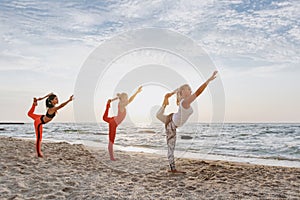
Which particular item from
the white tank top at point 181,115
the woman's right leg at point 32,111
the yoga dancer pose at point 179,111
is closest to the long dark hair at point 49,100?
the woman's right leg at point 32,111

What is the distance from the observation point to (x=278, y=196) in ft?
18.1

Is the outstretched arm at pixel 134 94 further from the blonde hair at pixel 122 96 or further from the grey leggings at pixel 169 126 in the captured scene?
the grey leggings at pixel 169 126

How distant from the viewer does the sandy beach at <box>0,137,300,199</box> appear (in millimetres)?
5488

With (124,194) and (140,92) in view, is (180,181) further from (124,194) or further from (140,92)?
(140,92)

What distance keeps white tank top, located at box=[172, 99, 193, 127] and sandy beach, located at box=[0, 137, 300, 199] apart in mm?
1368

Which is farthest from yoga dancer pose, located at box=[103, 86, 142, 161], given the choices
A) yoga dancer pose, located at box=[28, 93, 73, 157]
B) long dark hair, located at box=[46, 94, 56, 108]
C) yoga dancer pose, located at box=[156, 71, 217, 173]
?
long dark hair, located at box=[46, 94, 56, 108]

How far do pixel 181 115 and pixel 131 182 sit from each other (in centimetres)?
188

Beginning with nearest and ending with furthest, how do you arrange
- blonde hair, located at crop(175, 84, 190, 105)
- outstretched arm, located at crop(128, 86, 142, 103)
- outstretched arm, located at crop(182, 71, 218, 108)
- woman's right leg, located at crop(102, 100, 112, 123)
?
outstretched arm, located at crop(182, 71, 218, 108) < blonde hair, located at crop(175, 84, 190, 105) < outstretched arm, located at crop(128, 86, 142, 103) < woman's right leg, located at crop(102, 100, 112, 123)

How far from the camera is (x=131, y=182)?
259 inches

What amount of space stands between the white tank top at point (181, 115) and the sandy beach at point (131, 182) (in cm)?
137

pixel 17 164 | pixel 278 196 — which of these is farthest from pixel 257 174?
pixel 17 164

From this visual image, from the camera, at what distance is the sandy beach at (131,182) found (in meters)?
5.49

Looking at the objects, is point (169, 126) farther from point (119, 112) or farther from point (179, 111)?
point (119, 112)

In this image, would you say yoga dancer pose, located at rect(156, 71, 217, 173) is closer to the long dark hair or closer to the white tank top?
the white tank top
